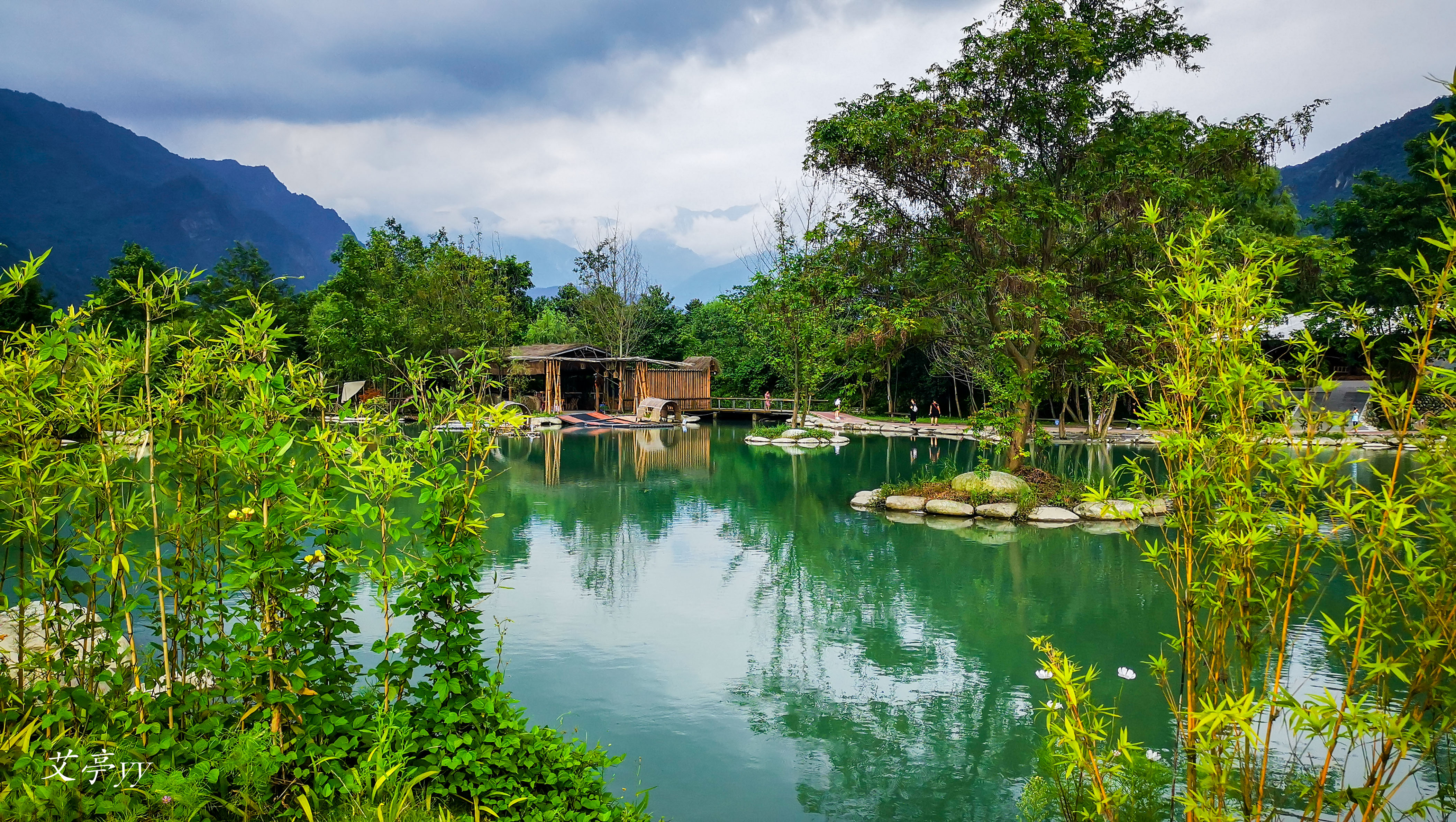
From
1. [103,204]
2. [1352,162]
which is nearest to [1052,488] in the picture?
[1352,162]

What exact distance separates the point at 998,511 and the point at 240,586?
878 cm

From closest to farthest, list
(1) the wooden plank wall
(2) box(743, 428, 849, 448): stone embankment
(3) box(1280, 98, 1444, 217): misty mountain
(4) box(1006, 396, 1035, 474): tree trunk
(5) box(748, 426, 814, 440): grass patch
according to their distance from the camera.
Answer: (4) box(1006, 396, 1035, 474): tree trunk → (2) box(743, 428, 849, 448): stone embankment → (5) box(748, 426, 814, 440): grass patch → (1) the wooden plank wall → (3) box(1280, 98, 1444, 217): misty mountain

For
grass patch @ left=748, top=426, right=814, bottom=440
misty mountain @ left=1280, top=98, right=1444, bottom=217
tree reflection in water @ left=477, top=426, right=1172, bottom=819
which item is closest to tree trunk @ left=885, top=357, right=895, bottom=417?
grass patch @ left=748, top=426, right=814, bottom=440

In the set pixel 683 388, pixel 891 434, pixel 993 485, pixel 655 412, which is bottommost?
pixel 993 485

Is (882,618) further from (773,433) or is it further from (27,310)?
(27,310)

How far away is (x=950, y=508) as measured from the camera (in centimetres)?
955

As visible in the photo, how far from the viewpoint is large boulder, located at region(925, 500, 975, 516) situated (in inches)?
375

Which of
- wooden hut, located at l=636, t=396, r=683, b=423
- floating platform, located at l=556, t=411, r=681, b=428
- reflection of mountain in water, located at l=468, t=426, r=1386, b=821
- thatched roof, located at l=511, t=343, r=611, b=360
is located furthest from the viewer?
thatched roof, located at l=511, t=343, r=611, b=360

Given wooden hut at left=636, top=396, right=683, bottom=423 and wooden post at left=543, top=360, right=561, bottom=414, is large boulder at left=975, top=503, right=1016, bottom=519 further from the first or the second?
wooden post at left=543, top=360, right=561, bottom=414

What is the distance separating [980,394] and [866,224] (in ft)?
53.1

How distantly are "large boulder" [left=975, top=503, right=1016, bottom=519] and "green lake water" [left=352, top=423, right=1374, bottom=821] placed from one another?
406mm

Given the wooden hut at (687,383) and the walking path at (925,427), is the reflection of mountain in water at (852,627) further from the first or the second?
the wooden hut at (687,383)

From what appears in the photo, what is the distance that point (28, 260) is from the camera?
6.64 feet

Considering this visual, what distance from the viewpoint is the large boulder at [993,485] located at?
9648 millimetres
